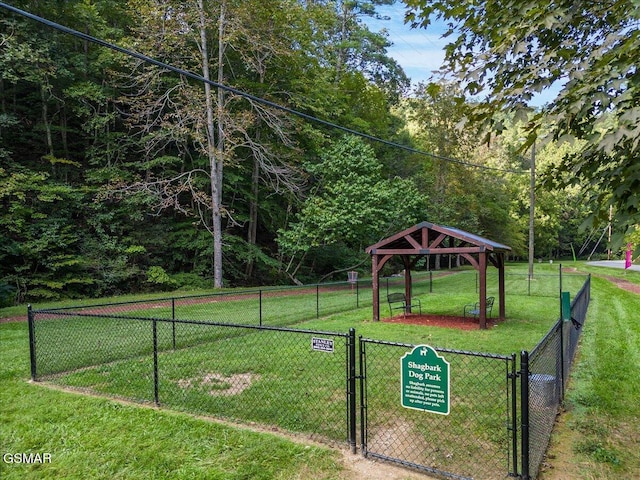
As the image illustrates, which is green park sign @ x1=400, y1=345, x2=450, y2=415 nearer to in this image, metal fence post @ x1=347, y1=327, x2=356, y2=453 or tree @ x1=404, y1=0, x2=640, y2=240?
metal fence post @ x1=347, y1=327, x2=356, y2=453

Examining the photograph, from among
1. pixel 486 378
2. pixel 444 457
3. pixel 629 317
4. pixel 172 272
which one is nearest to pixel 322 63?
pixel 172 272

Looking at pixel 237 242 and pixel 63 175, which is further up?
pixel 63 175

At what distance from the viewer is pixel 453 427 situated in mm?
4562

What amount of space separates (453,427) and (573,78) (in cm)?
349

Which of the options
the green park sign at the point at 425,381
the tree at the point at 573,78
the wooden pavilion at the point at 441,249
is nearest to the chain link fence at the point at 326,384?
the green park sign at the point at 425,381

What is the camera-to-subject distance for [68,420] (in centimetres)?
467

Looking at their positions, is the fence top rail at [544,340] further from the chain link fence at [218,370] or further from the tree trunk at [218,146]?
the tree trunk at [218,146]

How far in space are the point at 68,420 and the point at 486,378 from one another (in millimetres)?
5266

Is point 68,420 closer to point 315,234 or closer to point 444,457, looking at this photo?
point 444,457

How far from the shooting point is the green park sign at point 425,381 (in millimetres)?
3473

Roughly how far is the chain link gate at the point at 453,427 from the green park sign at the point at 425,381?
0.14 metres

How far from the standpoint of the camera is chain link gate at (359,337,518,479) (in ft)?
12.0

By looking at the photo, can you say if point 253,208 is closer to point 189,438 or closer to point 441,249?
point 441,249

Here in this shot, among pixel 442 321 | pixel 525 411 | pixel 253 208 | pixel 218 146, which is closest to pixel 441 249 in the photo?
pixel 442 321
